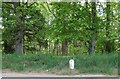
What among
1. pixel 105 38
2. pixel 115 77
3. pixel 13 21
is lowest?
pixel 115 77

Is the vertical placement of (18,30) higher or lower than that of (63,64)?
higher

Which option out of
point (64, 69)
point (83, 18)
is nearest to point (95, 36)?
point (83, 18)

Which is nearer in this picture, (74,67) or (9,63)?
(74,67)

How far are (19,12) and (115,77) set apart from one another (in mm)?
8314

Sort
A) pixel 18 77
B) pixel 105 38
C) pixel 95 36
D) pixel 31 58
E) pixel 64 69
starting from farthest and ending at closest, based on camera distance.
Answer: pixel 105 38 → pixel 95 36 → pixel 31 58 → pixel 64 69 → pixel 18 77

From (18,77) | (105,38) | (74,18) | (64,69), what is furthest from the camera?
(105,38)

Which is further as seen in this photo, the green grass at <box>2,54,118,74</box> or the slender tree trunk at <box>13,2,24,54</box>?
the slender tree trunk at <box>13,2,24,54</box>

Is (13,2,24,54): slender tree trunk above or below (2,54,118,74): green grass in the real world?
above

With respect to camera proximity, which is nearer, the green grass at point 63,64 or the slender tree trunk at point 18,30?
the green grass at point 63,64

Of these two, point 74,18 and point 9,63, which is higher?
point 74,18

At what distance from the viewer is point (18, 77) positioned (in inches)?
220

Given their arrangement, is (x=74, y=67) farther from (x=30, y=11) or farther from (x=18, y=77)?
(x=30, y=11)

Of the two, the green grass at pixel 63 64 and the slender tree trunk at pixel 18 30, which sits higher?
the slender tree trunk at pixel 18 30

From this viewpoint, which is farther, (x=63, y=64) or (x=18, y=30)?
(x=18, y=30)
